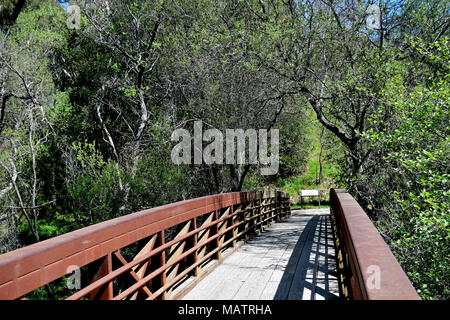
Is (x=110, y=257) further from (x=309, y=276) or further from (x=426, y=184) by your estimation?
(x=426, y=184)

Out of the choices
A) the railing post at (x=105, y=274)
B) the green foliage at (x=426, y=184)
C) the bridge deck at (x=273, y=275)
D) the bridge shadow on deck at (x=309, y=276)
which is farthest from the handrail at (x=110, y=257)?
the green foliage at (x=426, y=184)

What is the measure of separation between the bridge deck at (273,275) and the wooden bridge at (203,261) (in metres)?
0.01

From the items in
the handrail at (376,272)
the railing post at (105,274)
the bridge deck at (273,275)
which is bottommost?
the bridge deck at (273,275)

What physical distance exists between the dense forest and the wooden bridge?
208cm

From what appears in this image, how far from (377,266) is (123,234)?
6.76ft

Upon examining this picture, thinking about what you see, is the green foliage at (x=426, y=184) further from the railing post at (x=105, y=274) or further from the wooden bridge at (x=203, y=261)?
the railing post at (x=105, y=274)

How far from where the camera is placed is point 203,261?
16.4 feet

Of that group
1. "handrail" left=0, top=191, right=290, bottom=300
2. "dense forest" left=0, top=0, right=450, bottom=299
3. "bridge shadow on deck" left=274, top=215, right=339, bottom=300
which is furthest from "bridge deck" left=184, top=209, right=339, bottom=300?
"dense forest" left=0, top=0, right=450, bottom=299

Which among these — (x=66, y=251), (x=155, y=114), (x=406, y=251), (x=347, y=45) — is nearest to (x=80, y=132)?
(x=155, y=114)

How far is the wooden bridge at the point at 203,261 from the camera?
5.51ft

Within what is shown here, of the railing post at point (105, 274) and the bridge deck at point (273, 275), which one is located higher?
the railing post at point (105, 274)

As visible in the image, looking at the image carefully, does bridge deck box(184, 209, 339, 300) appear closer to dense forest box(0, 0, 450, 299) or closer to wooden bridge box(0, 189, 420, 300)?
wooden bridge box(0, 189, 420, 300)

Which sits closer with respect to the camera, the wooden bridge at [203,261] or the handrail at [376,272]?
the handrail at [376,272]

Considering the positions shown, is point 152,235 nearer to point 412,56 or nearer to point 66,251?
point 66,251
